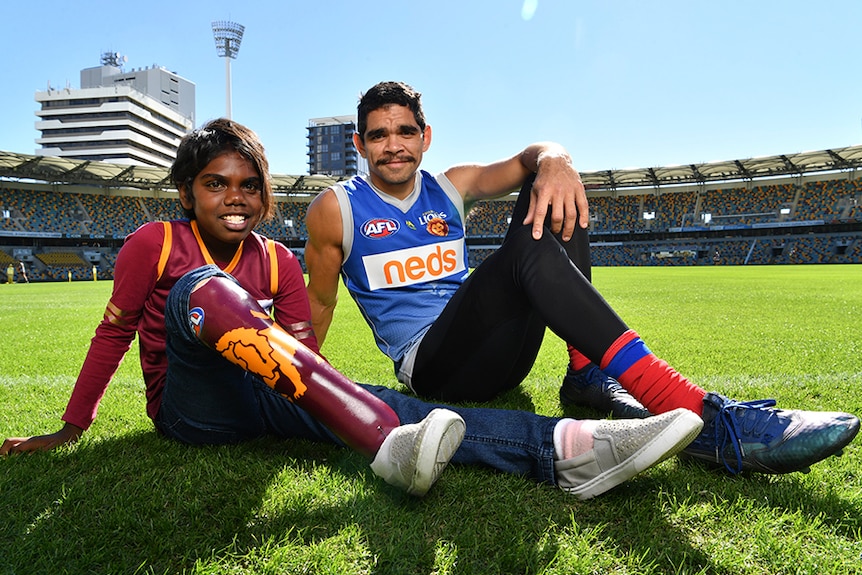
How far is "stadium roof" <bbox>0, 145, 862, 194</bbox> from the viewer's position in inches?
1228

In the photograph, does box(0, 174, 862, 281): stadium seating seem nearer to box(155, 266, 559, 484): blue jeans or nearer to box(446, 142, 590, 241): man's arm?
box(446, 142, 590, 241): man's arm

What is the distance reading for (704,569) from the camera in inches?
44.6

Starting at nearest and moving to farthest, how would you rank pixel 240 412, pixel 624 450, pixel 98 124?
1. pixel 624 450
2. pixel 240 412
3. pixel 98 124

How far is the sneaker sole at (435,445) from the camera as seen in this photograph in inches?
49.5

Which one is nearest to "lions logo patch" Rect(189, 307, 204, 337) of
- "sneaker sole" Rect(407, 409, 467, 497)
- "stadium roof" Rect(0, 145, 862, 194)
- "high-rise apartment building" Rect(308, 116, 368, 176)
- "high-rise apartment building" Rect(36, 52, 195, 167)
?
"sneaker sole" Rect(407, 409, 467, 497)

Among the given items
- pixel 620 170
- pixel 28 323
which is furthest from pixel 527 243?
pixel 620 170

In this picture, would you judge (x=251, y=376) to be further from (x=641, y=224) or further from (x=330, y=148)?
(x=330, y=148)

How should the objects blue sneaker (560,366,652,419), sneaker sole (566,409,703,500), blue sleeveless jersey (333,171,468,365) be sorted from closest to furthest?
sneaker sole (566,409,703,500)
blue sneaker (560,366,652,419)
blue sleeveless jersey (333,171,468,365)

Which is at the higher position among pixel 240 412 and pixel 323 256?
pixel 323 256

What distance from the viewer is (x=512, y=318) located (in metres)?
1.95

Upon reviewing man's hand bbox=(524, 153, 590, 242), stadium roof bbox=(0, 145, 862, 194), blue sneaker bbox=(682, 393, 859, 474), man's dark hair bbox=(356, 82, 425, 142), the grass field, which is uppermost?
stadium roof bbox=(0, 145, 862, 194)

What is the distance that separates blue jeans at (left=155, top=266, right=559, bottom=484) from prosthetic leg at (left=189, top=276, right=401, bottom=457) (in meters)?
0.09

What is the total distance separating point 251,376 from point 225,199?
623 millimetres

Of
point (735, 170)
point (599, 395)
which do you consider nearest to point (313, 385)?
point (599, 395)
